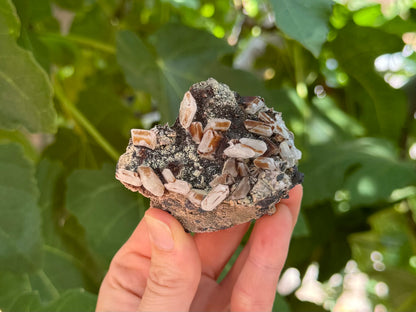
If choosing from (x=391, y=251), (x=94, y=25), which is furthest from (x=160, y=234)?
(x=391, y=251)

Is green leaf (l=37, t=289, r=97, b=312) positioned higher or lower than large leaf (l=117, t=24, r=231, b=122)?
lower

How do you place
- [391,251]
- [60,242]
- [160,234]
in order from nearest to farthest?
1. [160,234]
2. [60,242]
3. [391,251]

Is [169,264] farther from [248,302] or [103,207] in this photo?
[103,207]

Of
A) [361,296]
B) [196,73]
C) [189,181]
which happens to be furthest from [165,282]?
[361,296]

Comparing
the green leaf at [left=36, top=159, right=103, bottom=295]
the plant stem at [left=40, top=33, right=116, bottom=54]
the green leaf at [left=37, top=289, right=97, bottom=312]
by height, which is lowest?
the green leaf at [left=36, top=159, right=103, bottom=295]

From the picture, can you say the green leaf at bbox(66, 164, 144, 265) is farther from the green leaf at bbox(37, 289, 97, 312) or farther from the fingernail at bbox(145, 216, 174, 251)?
the fingernail at bbox(145, 216, 174, 251)

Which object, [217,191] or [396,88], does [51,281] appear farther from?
[396,88]

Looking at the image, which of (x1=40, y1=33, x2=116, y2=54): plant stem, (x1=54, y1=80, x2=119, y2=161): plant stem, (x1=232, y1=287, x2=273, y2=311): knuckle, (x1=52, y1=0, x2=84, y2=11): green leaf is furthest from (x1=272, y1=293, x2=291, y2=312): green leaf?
(x1=52, y1=0, x2=84, y2=11): green leaf

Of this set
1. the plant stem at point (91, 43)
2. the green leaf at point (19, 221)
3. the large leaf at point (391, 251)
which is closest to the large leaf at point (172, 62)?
the plant stem at point (91, 43)
